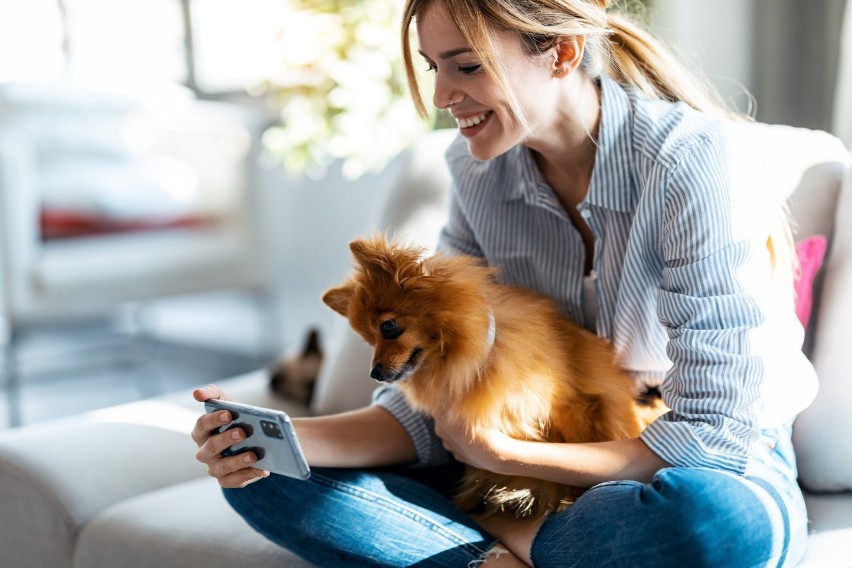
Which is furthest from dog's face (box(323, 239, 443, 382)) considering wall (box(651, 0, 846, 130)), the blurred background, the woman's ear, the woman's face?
wall (box(651, 0, 846, 130))

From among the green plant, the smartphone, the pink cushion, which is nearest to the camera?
the smartphone

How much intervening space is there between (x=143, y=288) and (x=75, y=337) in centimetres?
140

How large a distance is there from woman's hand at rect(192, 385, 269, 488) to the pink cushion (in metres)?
0.91

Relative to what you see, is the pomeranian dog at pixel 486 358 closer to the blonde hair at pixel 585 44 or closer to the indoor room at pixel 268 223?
the indoor room at pixel 268 223

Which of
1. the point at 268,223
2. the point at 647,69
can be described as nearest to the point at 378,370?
the point at 647,69

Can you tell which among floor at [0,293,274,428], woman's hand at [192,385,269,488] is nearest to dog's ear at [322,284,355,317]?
woman's hand at [192,385,269,488]

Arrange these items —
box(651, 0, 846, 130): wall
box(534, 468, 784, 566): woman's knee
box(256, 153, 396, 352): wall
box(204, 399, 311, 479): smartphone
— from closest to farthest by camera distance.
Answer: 1. box(534, 468, 784, 566): woman's knee
2. box(204, 399, 311, 479): smartphone
3. box(651, 0, 846, 130): wall
4. box(256, 153, 396, 352): wall

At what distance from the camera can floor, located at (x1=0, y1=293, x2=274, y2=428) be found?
3.88 meters

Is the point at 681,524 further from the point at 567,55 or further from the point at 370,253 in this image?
the point at 567,55

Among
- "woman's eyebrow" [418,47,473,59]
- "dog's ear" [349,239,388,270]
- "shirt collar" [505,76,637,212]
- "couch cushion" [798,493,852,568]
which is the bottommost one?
"couch cushion" [798,493,852,568]

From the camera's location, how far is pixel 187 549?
1469 mm

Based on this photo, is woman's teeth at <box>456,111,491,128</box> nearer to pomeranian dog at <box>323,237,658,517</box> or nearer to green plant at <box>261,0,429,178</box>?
pomeranian dog at <box>323,237,658,517</box>

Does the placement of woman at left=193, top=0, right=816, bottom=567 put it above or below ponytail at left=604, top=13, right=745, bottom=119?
below

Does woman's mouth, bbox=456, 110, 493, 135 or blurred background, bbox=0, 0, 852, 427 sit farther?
blurred background, bbox=0, 0, 852, 427
